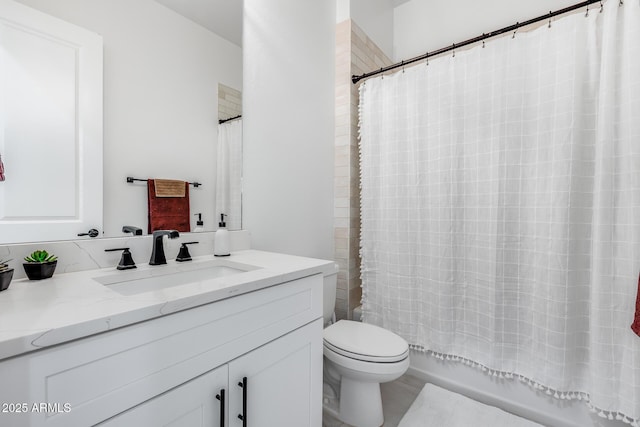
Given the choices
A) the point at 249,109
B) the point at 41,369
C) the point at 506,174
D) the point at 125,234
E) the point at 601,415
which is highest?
the point at 249,109

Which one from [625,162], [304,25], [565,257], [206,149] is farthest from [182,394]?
[304,25]

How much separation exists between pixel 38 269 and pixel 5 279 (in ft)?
0.33

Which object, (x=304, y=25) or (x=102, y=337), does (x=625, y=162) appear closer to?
(x=304, y=25)

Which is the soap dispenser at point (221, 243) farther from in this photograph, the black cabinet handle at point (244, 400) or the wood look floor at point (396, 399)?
the wood look floor at point (396, 399)

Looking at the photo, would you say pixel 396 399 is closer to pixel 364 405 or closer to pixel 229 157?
pixel 364 405

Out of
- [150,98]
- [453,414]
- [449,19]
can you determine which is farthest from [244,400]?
[449,19]

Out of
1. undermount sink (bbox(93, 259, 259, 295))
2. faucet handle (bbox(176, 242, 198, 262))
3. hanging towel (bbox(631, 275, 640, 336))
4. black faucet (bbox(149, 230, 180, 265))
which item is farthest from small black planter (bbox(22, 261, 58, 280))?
hanging towel (bbox(631, 275, 640, 336))

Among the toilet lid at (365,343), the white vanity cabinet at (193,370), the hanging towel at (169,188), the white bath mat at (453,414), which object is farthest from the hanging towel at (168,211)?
the white bath mat at (453,414)

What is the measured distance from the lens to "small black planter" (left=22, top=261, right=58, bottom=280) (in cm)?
86

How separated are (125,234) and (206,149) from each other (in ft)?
1.65

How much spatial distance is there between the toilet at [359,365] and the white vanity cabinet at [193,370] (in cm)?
27

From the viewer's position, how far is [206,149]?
1357 millimetres

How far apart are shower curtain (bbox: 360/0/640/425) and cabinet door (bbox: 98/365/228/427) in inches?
52.2

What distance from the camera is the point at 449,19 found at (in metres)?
2.23
